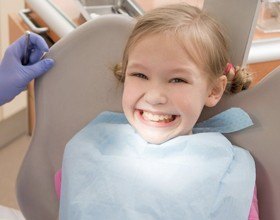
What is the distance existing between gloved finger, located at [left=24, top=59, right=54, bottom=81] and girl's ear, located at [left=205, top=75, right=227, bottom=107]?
37 centimetres

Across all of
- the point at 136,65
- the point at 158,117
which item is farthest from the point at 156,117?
the point at 136,65

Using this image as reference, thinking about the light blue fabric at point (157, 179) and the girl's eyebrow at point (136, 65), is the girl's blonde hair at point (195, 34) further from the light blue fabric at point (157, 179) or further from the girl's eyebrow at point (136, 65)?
the light blue fabric at point (157, 179)

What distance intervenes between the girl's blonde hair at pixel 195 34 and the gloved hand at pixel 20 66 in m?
0.22

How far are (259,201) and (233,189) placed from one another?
11 cm

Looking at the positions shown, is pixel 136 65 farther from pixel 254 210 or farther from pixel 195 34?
pixel 254 210

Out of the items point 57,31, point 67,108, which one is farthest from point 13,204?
point 67,108

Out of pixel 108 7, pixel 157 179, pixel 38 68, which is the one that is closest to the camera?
pixel 157 179

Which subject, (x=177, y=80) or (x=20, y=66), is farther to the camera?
(x=20, y=66)

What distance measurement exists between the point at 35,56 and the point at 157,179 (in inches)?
16.9

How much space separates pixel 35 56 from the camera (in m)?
1.10

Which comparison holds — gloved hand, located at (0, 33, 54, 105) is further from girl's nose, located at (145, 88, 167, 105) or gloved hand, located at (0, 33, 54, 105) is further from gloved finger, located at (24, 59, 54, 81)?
girl's nose, located at (145, 88, 167, 105)

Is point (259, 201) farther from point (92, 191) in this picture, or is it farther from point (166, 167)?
point (92, 191)

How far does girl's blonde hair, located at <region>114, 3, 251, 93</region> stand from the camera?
910 millimetres

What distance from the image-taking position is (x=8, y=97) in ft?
3.68
